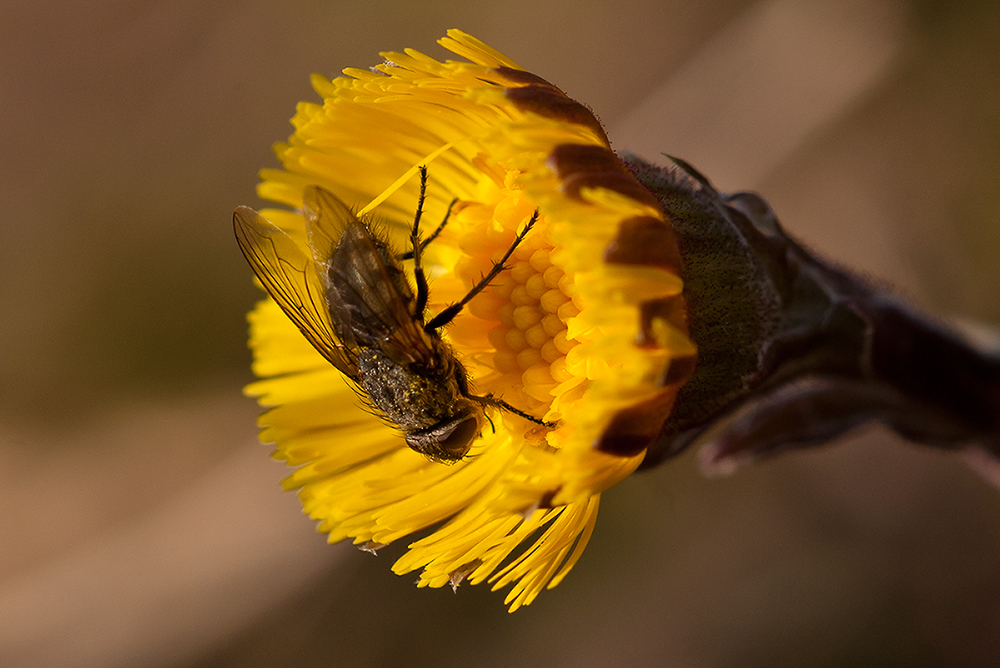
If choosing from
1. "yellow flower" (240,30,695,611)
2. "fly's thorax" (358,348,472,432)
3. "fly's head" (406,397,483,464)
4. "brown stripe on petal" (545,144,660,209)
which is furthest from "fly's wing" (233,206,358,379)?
"brown stripe on petal" (545,144,660,209)

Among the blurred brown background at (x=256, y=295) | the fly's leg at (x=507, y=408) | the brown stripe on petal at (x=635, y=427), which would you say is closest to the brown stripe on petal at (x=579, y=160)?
the brown stripe on petal at (x=635, y=427)

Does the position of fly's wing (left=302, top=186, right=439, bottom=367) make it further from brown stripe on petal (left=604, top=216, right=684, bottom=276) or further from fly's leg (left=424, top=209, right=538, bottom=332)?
brown stripe on petal (left=604, top=216, right=684, bottom=276)

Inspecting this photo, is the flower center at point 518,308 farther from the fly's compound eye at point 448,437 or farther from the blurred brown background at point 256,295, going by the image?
the blurred brown background at point 256,295

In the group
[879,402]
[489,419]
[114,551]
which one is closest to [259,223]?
[489,419]

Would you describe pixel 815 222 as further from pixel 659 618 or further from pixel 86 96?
pixel 86 96

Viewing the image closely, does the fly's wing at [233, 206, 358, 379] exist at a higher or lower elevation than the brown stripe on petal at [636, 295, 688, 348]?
lower
